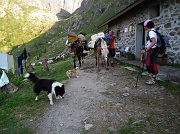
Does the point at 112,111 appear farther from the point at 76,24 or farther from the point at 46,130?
the point at 76,24

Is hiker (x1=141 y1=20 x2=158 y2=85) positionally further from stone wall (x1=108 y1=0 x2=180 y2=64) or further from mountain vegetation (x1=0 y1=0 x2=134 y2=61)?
mountain vegetation (x1=0 y1=0 x2=134 y2=61)

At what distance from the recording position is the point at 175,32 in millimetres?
7750

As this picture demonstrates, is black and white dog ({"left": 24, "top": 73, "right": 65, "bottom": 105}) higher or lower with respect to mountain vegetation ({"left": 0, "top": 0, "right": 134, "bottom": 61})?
lower

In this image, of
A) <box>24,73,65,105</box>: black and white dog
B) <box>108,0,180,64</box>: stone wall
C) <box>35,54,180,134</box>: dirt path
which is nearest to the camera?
→ <box>35,54,180,134</box>: dirt path

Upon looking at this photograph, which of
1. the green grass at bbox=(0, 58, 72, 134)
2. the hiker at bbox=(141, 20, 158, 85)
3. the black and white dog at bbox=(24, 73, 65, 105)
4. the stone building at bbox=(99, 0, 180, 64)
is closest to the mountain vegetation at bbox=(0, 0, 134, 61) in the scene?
the stone building at bbox=(99, 0, 180, 64)

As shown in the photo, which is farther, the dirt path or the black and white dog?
the black and white dog

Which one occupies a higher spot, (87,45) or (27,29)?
(27,29)

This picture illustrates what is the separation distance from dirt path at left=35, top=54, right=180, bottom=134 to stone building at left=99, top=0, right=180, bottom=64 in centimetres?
310

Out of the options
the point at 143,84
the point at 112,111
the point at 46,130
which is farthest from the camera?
the point at 143,84

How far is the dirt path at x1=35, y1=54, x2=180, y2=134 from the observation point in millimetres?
3592

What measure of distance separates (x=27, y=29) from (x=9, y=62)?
69.0 metres

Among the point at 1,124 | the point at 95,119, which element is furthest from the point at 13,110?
the point at 95,119

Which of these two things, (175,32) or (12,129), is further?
(175,32)

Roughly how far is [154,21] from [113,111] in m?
6.72
